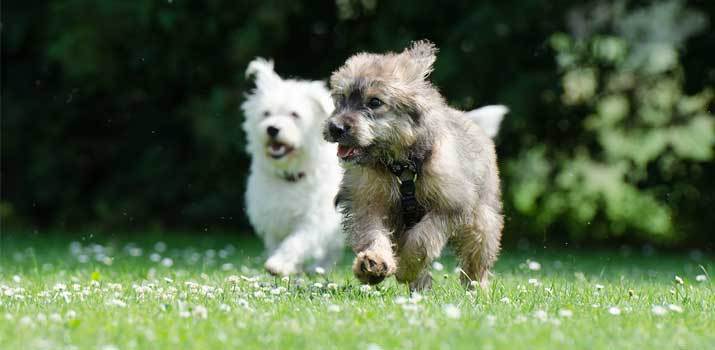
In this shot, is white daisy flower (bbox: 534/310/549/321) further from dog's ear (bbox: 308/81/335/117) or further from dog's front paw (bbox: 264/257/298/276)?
dog's ear (bbox: 308/81/335/117)

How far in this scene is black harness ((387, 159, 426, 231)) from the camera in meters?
5.22

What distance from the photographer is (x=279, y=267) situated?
6.95 metres

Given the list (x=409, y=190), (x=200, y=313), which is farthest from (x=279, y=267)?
(x=200, y=313)

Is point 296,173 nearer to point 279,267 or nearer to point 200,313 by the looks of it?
point 279,267

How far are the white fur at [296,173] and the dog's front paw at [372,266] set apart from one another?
246 cm

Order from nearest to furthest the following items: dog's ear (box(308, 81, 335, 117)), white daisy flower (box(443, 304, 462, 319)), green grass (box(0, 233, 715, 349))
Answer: green grass (box(0, 233, 715, 349)), white daisy flower (box(443, 304, 462, 319)), dog's ear (box(308, 81, 335, 117))

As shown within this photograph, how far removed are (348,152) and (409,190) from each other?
40 cm

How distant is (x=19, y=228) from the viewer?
1365cm

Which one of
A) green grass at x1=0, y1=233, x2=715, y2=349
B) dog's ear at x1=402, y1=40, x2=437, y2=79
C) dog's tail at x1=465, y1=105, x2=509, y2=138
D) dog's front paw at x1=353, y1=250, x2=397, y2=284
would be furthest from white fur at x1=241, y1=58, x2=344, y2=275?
dog's front paw at x1=353, y1=250, x2=397, y2=284

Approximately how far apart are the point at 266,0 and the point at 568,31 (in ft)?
11.1

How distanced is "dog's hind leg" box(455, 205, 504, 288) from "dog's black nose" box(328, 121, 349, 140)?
3.51ft

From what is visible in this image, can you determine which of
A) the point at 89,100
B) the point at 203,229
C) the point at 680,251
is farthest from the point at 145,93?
the point at 680,251

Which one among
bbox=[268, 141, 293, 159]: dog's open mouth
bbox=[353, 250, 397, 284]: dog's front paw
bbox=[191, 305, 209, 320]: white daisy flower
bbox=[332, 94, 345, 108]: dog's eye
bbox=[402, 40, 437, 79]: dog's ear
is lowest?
bbox=[191, 305, 209, 320]: white daisy flower

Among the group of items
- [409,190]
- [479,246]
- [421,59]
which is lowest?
[479,246]
